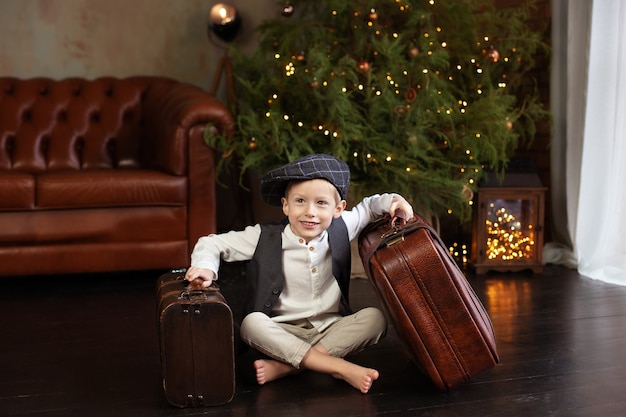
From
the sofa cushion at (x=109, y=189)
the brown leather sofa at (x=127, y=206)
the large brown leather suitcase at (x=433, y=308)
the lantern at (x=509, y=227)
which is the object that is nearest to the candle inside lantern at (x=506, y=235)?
the lantern at (x=509, y=227)

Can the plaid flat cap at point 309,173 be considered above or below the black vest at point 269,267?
above

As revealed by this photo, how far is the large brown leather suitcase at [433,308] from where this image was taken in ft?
6.28

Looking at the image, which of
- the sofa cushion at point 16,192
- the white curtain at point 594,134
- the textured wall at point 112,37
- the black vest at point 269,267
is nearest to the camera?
the black vest at point 269,267

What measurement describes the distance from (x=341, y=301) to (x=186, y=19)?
9.22ft

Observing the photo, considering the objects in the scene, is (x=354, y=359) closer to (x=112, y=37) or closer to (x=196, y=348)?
(x=196, y=348)

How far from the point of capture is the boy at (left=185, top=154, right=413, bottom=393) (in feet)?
6.78

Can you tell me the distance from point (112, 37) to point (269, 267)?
280 cm

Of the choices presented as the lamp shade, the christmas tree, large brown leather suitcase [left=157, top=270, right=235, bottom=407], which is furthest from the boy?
the lamp shade

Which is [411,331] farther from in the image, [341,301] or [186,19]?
[186,19]

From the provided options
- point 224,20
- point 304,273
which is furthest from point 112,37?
point 304,273

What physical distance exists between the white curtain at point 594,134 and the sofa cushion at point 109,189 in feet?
6.01

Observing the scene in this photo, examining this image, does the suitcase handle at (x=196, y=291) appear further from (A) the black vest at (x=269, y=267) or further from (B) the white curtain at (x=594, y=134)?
(B) the white curtain at (x=594, y=134)

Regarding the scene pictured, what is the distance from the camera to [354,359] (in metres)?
2.29

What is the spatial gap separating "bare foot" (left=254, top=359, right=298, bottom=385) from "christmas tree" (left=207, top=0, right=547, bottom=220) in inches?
50.4
